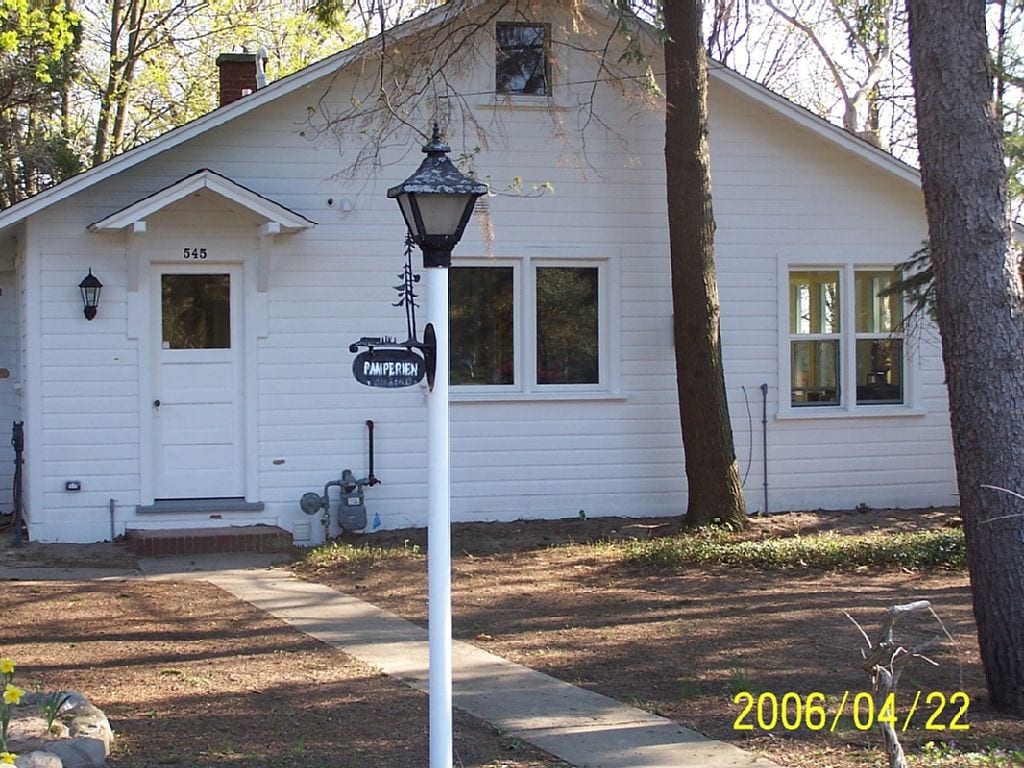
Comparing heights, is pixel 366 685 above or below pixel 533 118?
below

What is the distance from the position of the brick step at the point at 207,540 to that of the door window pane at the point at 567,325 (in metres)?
3.24

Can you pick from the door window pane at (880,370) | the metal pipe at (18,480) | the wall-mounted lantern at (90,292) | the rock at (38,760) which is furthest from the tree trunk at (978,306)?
the metal pipe at (18,480)

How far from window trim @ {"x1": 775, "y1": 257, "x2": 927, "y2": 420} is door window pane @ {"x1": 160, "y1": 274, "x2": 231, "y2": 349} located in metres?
5.94

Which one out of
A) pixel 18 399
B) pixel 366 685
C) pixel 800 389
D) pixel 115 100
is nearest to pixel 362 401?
pixel 18 399

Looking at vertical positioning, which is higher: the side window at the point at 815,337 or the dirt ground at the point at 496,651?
the side window at the point at 815,337

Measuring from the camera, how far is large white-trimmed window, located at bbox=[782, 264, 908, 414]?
45.9 ft

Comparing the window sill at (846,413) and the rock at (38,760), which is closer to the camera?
the rock at (38,760)

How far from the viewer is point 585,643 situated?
819 centimetres

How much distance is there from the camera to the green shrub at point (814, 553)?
35.3ft

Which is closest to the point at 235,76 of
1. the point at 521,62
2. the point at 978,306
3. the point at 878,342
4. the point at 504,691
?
the point at 521,62

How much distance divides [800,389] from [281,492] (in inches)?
229

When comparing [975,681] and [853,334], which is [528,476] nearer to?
[853,334]

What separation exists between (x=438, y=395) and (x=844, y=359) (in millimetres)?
9827

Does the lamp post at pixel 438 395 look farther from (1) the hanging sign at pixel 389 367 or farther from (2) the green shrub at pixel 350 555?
(2) the green shrub at pixel 350 555
